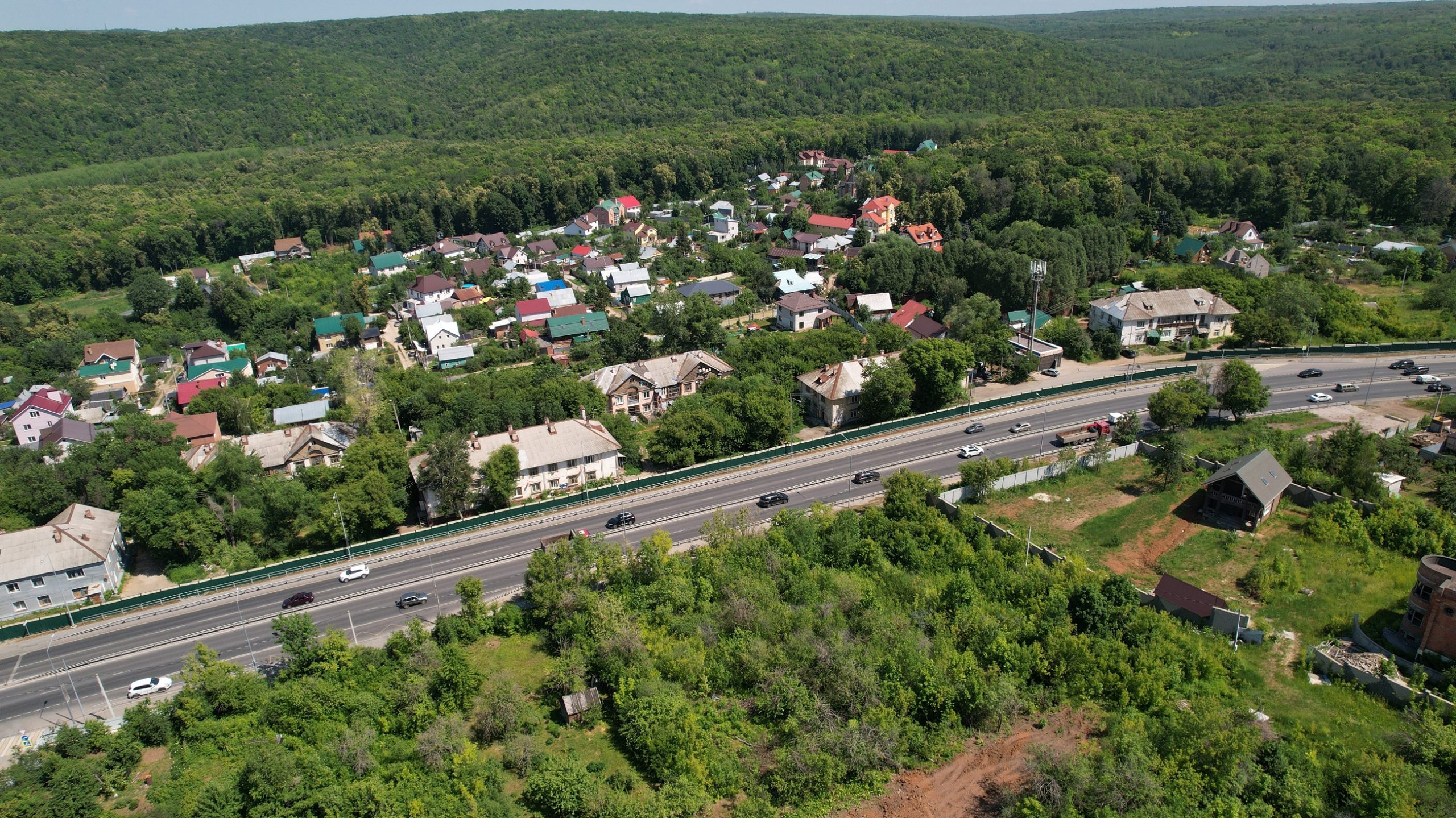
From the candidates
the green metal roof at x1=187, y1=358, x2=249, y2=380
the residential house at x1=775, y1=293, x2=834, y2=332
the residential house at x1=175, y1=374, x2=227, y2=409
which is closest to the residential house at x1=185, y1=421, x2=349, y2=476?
the residential house at x1=175, y1=374, x2=227, y2=409

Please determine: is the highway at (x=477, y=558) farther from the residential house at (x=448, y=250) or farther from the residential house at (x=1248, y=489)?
the residential house at (x=448, y=250)

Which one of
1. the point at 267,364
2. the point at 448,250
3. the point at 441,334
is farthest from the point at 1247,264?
the point at 448,250

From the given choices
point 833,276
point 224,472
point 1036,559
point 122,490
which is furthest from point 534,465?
point 833,276

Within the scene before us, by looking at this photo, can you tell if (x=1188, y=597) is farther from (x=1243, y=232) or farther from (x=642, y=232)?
(x=642, y=232)

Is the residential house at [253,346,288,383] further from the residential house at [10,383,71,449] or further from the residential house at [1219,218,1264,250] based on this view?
the residential house at [1219,218,1264,250]

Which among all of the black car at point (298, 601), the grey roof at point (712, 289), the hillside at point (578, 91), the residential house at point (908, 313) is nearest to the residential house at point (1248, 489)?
the residential house at point (908, 313)

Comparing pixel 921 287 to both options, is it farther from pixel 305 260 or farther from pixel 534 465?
pixel 305 260

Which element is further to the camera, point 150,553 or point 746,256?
point 746,256
